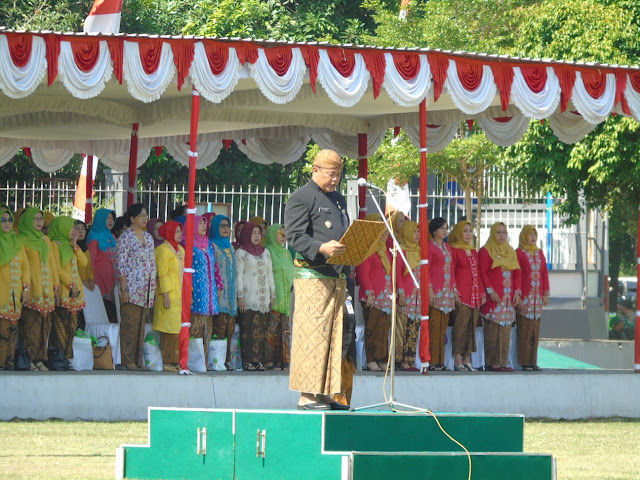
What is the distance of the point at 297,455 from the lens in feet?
21.5

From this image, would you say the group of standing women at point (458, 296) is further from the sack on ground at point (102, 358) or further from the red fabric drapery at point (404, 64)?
the sack on ground at point (102, 358)

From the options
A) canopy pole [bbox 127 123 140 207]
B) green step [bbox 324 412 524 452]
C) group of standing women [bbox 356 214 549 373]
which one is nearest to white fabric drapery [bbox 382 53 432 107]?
group of standing women [bbox 356 214 549 373]

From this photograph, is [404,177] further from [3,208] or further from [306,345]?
[306,345]

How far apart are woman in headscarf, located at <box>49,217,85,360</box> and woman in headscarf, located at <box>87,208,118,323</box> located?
0.45 metres

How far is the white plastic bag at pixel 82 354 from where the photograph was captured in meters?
10.9

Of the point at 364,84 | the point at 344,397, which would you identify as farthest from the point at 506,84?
the point at 344,397

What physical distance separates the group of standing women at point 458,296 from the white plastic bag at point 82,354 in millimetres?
2704

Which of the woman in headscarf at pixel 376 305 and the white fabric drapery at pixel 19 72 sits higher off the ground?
the white fabric drapery at pixel 19 72

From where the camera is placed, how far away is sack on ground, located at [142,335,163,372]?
36.5 feet

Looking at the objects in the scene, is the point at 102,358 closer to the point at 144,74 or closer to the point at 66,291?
the point at 66,291

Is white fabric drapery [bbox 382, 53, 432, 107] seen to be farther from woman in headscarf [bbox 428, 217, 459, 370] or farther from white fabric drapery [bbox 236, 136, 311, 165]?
white fabric drapery [bbox 236, 136, 311, 165]

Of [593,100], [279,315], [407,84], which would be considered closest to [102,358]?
[279,315]

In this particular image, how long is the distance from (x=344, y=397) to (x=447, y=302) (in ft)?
14.2

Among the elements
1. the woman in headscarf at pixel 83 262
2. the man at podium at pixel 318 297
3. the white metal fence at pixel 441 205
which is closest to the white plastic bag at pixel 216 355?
the woman in headscarf at pixel 83 262
